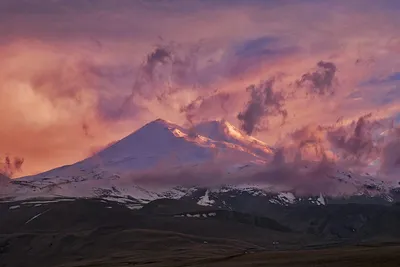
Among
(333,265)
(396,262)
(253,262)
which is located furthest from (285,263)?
(396,262)

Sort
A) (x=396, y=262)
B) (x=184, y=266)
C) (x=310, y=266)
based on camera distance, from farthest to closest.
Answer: (x=184, y=266) → (x=310, y=266) → (x=396, y=262)

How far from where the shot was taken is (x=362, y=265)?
136m

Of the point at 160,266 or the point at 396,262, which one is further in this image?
the point at 160,266

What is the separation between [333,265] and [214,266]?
36143mm

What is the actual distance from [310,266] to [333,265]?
5.42 meters

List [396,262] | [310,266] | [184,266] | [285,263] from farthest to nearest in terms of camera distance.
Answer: [184,266] < [285,263] < [310,266] < [396,262]

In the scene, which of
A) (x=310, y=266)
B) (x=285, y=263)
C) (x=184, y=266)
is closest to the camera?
(x=310, y=266)

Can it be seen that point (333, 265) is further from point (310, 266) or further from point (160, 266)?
point (160, 266)

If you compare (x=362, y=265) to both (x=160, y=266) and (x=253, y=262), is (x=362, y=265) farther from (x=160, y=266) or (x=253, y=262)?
(x=160, y=266)

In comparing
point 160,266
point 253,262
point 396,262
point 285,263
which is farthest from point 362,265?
point 160,266

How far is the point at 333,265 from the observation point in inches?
5561

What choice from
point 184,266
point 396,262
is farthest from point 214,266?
point 396,262

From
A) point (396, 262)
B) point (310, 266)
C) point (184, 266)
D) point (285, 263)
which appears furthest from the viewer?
point (184, 266)

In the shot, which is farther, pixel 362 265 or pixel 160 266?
pixel 160 266
